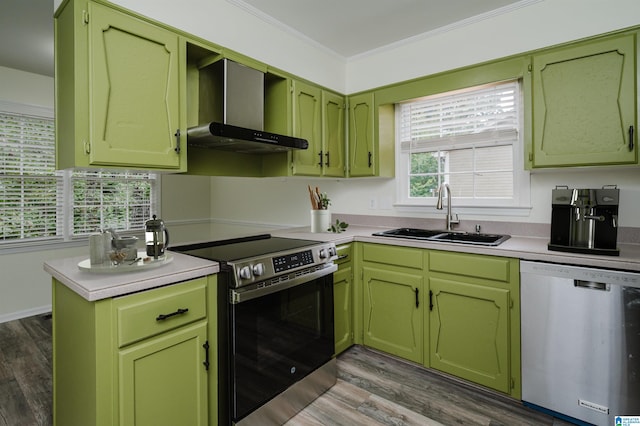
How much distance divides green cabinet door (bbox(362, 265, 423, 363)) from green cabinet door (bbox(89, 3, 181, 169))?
64.5 inches

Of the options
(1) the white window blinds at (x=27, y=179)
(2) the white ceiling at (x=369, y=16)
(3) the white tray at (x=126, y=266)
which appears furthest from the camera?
(1) the white window blinds at (x=27, y=179)

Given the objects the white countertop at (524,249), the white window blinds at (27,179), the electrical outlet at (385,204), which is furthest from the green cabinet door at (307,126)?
the white window blinds at (27,179)

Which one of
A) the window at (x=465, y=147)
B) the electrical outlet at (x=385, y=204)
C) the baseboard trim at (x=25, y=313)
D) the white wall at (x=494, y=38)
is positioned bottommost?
the baseboard trim at (x=25, y=313)

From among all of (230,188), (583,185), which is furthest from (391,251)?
(230,188)

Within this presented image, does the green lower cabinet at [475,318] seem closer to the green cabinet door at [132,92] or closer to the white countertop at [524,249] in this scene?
the white countertop at [524,249]

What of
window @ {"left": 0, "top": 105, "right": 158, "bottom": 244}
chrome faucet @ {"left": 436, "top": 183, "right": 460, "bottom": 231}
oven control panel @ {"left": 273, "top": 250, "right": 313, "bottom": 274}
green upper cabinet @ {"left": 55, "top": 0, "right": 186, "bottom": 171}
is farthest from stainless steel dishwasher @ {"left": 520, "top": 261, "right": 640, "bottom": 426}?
window @ {"left": 0, "top": 105, "right": 158, "bottom": 244}

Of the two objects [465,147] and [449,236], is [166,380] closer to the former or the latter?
[449,236]

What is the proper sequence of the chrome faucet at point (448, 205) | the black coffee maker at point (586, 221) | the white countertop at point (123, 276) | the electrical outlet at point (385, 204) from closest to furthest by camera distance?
the white countertop at point (123, 276) < the black coffee maker at point (586, 221) < the chrome faucet at point (448, 205) < the electrical outlet at point (385, 204)

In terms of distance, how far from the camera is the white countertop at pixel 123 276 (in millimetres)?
1266

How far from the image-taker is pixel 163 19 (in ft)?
6.16

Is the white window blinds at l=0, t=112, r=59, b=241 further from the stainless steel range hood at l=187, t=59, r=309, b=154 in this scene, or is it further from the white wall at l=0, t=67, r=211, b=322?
the stainless steel range hood at l=187, t=59, r=309, b=154

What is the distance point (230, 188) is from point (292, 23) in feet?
8.32

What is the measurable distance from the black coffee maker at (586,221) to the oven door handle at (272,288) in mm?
1344

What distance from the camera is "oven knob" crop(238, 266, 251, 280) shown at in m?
1.63
